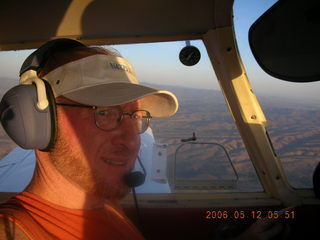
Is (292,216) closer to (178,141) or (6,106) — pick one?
(178,141)

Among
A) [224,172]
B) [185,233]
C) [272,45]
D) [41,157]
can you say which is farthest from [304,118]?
[41,157]

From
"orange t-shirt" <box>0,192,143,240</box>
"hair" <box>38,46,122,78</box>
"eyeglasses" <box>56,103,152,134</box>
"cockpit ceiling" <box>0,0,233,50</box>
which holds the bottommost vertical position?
"orange t-shirt" <box>0,192,143,240</box>
